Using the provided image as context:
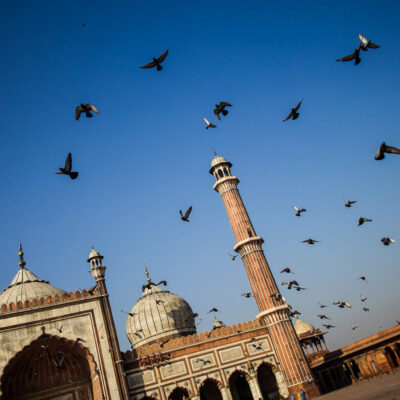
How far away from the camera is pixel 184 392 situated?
23125 millimetres

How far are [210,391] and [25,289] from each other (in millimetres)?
13639

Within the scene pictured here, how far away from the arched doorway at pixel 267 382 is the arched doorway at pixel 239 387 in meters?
0.89

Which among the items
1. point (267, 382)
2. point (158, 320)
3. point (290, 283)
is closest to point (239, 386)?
point (267, 382)

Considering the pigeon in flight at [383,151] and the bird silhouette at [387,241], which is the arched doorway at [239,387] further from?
the pigeon in flight at [383,151]

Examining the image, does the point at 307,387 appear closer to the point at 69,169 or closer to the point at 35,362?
the point at 35,362

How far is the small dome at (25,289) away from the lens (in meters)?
25.0

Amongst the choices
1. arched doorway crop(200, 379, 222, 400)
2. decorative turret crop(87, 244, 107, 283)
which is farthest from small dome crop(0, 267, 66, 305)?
arched doorway crop(200, 379, 222, 400)

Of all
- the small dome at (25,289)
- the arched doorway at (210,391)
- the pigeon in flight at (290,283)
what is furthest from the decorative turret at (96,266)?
the pigeon in flight at (290,283)

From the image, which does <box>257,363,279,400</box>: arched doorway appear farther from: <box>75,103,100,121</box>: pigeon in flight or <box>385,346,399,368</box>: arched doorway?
<box>75,103,100,121</box>: pigeon in flight

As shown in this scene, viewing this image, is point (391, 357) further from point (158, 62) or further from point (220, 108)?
point (158, 62)

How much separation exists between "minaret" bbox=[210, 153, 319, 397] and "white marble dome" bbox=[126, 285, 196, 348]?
611 centimetres

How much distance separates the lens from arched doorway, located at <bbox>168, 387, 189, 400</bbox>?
22.6 meters

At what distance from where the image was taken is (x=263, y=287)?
26.5 metres

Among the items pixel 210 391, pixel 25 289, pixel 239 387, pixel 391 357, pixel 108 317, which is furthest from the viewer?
pixel 391 357
